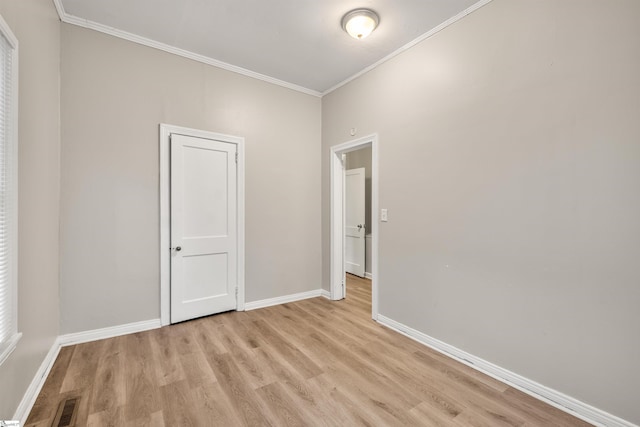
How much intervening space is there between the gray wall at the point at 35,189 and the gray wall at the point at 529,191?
9.53 ft

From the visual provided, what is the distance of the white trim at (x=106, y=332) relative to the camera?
8.48 ft

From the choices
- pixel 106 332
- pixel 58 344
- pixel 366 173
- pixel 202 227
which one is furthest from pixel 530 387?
pixel 366 173

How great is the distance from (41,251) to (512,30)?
380 centimetres

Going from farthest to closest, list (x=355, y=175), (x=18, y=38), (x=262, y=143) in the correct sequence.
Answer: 1. (x=355, y=175)
2. (x=262, y=143)
3. (x=18, y=38)

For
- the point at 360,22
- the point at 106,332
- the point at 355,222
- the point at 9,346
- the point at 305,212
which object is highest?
the point at 360,22

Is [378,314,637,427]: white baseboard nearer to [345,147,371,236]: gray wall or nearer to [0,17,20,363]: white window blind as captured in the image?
[345,147,371,236]: gray wall

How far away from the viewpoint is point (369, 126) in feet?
11.0

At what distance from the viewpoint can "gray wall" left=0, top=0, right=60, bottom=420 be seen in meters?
1.64

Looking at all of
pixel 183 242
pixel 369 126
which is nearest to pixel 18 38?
pixel 183 242

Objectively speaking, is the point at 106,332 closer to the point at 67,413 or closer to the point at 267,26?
the point at 67,413

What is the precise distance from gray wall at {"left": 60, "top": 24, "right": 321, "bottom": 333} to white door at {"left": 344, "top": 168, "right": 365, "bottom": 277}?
205 centimetres

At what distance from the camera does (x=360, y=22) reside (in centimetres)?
250

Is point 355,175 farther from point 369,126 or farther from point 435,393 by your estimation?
point 435,393

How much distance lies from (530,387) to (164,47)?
4413mm
